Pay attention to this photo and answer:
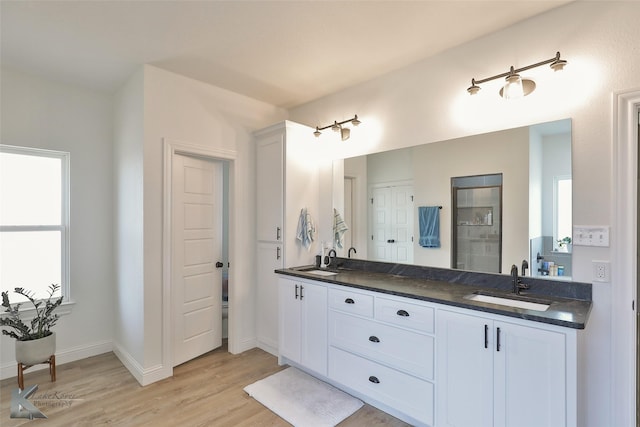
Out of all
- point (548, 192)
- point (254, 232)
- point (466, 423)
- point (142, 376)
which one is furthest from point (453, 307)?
point (142, 376)

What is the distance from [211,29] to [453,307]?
2.47 metres

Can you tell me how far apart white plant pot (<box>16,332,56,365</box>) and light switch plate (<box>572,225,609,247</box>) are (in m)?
4.06

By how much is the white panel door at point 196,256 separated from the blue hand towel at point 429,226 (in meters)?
2.11

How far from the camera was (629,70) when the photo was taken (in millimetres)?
1821

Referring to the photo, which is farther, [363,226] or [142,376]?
[363,226]

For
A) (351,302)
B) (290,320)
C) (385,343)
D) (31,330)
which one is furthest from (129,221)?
(385,343)

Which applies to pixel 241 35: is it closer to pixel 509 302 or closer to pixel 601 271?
pixel 509 302

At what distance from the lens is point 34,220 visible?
10.0 ft

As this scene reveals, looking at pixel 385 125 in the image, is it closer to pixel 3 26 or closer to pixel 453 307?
pixel 453 307

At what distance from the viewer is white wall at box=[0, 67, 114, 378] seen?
116 inches

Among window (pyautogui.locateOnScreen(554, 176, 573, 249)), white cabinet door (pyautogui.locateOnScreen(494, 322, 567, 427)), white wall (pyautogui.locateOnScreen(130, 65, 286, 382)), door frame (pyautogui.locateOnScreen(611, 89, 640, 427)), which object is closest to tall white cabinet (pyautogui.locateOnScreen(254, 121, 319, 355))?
white wall (pyautogui.locateOnScreen(130, 65, 286, 382))

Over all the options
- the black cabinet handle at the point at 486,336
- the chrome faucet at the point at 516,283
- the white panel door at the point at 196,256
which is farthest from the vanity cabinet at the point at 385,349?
the white panel door at the point at 196,256

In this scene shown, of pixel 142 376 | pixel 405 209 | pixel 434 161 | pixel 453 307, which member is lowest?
pixel 142 376

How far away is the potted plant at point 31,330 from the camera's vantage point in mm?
2619
